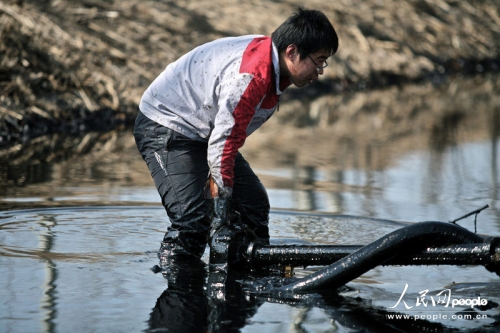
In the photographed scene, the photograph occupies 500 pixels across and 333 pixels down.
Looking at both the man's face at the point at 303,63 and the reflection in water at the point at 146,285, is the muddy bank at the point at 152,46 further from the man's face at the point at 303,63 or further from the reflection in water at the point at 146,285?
the man's face at the point at 303,63

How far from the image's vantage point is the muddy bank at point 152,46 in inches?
484

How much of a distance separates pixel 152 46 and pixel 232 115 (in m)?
10.6

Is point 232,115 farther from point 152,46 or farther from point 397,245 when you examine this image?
point 152,46

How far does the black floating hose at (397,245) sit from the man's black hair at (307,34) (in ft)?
3.52

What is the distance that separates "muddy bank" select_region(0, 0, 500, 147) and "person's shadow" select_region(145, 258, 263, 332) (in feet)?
19.1

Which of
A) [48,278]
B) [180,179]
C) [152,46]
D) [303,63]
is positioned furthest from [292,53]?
[152,46]

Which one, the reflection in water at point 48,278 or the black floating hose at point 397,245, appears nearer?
the reflection in water at point 48,278

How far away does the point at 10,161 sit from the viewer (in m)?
9.75

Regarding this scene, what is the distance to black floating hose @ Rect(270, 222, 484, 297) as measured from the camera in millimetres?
5039

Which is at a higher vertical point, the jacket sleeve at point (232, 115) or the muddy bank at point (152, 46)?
the muddy bank at point (152, 46)

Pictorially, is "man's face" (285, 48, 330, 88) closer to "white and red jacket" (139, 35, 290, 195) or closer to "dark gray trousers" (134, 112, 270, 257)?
"white and red jacket" (139, 35, 290, 195)

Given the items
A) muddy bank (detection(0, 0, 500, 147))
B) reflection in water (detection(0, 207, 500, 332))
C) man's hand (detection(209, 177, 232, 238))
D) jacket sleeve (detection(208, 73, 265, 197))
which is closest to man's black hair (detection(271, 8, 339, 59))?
jacket sleeve (detection(208, 73, 265, 197))

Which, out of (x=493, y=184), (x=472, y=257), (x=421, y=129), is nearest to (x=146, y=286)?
(x=472, y=257)

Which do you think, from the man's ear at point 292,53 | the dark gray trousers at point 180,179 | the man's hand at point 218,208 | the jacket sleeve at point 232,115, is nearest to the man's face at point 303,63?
the man's ear at point 292,53
